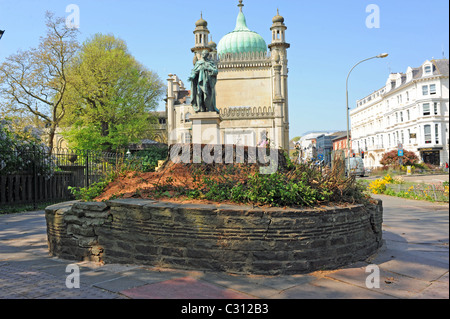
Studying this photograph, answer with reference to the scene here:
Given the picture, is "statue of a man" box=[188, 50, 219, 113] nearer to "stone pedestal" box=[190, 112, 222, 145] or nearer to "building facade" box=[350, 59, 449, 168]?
"stone pedestal" box=[190, 112, 222, 145]

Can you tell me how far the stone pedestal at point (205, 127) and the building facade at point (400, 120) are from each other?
25755mm

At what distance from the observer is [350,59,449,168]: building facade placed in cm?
4200

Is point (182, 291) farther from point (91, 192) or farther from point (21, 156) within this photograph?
point (21, 156)

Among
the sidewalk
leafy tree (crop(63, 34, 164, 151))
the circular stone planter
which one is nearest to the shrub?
the circular stone planter

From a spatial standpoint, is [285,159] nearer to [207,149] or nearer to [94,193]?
[207,149]

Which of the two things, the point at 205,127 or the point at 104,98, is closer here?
the point at 205,127

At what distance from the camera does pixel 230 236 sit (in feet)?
15.4

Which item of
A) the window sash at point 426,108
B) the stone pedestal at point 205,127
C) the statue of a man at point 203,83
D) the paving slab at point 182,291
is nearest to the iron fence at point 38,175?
the stone pedestal at point 205,127

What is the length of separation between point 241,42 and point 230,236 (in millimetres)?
43417

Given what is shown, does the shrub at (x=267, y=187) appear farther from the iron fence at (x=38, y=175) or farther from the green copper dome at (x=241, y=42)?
the green copper dome at (x=241, y=42)

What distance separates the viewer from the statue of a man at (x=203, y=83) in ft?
39.0

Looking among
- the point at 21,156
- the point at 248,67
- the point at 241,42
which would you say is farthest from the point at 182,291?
the point at 241,42

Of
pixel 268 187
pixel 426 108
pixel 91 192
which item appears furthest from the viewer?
pixel 426 108
